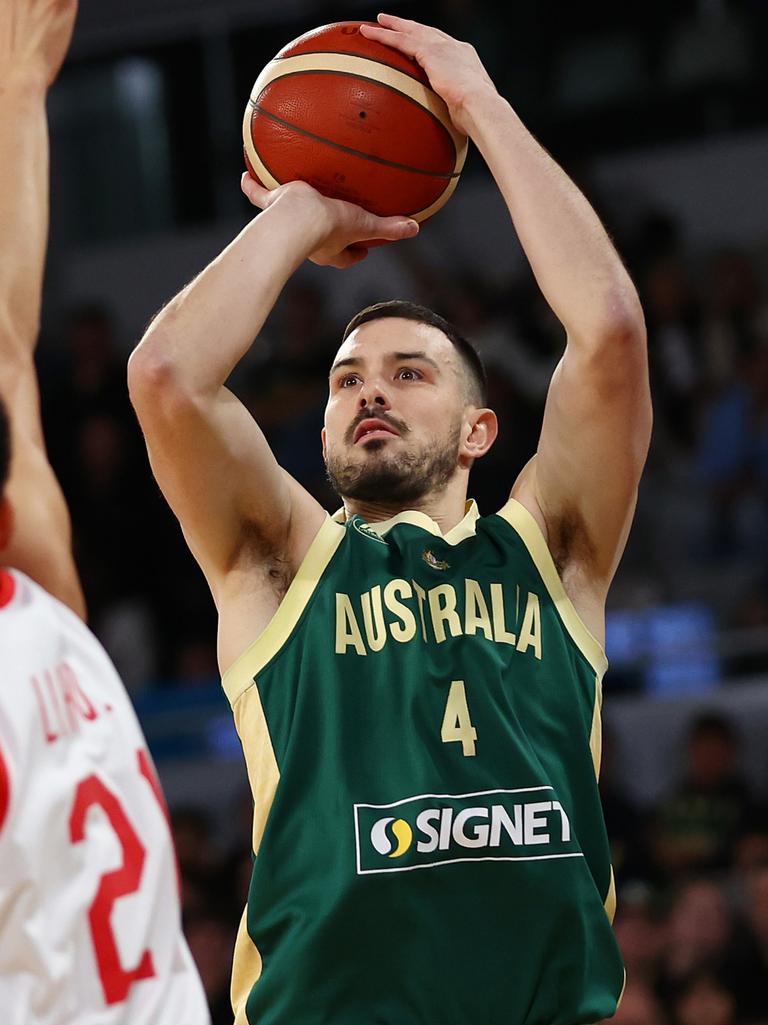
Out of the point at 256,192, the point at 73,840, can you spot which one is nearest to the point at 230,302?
the point at 256,192

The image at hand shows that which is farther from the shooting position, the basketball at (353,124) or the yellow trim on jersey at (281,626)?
the basketball at (353,124)

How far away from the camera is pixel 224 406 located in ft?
12.3

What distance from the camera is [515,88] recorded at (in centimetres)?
1050

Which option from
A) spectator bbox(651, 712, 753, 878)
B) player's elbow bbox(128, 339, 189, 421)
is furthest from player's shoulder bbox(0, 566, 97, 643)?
spectator bbox(651, 712, 753, 878)

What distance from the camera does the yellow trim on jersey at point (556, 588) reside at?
12.9 feet

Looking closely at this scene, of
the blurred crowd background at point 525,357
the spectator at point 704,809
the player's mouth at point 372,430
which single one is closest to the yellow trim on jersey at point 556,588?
the player's mouth at point 372,430

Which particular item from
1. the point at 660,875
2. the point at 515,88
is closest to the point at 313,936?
the point at 660,875

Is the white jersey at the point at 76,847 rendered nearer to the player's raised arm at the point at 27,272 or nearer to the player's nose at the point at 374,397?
the player's raised arm at the point at 27,272

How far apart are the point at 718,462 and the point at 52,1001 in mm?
7395

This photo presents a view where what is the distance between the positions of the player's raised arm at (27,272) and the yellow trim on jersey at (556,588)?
126 cm

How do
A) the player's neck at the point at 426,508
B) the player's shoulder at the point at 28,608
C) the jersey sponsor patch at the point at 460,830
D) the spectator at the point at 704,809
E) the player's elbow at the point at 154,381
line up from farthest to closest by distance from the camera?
1. the spectator at the point at 704,809
2. the player's neck at the point at 426,508
3. the player's elbow at the point at 154,381
4. the jersey sponsor patch at the point at 460,830
5. the player's shoulder at the point at 28,608

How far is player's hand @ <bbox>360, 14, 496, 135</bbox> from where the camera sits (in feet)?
13.1

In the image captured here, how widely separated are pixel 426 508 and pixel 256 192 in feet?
Result: 2.93

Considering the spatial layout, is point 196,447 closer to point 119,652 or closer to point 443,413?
point 443,413
